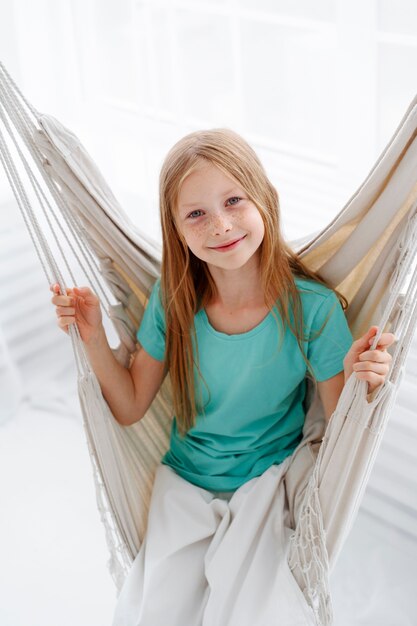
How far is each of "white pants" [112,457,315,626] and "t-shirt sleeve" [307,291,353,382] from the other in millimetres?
187

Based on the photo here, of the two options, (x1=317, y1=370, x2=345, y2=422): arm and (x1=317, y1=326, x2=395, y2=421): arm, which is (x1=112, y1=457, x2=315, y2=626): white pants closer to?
(x1=317, y1=370, x2=345, y2=422): arm

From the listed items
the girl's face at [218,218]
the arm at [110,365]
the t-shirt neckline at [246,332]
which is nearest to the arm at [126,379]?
the arm at [110,365]

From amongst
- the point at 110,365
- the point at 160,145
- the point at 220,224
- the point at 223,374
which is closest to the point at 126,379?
the point at 110,365

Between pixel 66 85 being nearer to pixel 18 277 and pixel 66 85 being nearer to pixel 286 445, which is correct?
pixel 18 277

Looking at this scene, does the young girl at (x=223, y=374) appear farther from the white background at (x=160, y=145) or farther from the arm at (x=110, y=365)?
the white background at (x=160, y=145)

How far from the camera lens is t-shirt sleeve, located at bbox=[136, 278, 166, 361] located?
56.7 inches

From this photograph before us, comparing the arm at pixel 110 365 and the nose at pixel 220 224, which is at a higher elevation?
the nose at pixel 220 224

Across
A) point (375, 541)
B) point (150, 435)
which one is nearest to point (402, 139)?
point (150, 435)

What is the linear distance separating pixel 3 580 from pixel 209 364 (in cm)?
72

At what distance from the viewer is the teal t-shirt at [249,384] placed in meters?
1.34

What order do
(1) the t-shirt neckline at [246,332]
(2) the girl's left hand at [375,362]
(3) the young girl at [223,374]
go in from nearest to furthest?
(2) the girl's left hand at [375,362] → (3) the young girl at [223,374] → (1) the t-shirt neckline at [246,332]

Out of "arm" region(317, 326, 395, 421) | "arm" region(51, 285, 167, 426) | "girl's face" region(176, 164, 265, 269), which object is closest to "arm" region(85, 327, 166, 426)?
"arm" region(51, 285, 167, 426)

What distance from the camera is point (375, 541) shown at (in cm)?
164

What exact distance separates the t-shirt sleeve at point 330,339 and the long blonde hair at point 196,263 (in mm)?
20
